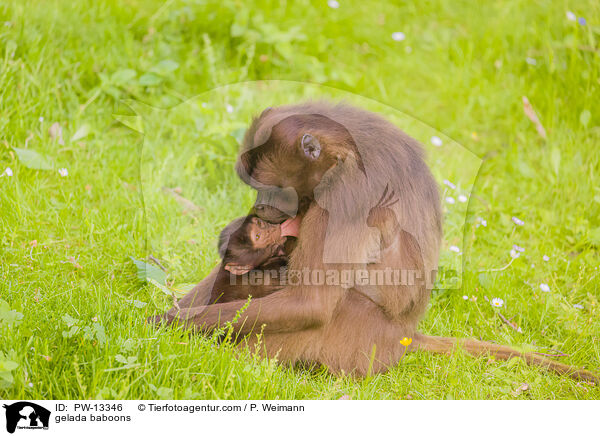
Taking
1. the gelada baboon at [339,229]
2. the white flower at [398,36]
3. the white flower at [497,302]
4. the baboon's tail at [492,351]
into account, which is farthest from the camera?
the white flower at [398,36]

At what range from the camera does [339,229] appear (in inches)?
114

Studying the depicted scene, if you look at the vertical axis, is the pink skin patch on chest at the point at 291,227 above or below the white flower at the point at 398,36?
below

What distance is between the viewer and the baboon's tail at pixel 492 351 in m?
3.34

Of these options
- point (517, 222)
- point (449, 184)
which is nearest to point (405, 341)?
point (449, 184)

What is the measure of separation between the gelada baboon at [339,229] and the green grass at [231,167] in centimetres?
18

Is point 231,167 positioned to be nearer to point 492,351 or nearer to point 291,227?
point 291,227

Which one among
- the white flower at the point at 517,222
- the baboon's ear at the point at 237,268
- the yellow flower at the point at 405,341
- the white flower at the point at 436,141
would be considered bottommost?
the yellow flower at the point at 405,341

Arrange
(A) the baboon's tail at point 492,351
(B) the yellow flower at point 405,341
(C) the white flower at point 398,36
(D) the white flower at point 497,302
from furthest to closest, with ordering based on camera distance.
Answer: (C) the white flower at point 398,36, (D) the white flower at point 497,302, (A) the baboon's tail at point 492,351, (B) the yellow flower at point 405,341

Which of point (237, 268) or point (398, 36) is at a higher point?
point (398, 36)

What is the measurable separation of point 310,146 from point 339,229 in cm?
42

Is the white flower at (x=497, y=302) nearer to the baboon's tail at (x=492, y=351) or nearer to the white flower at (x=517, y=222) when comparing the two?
the baboon's tail at (x=492, y=351)
